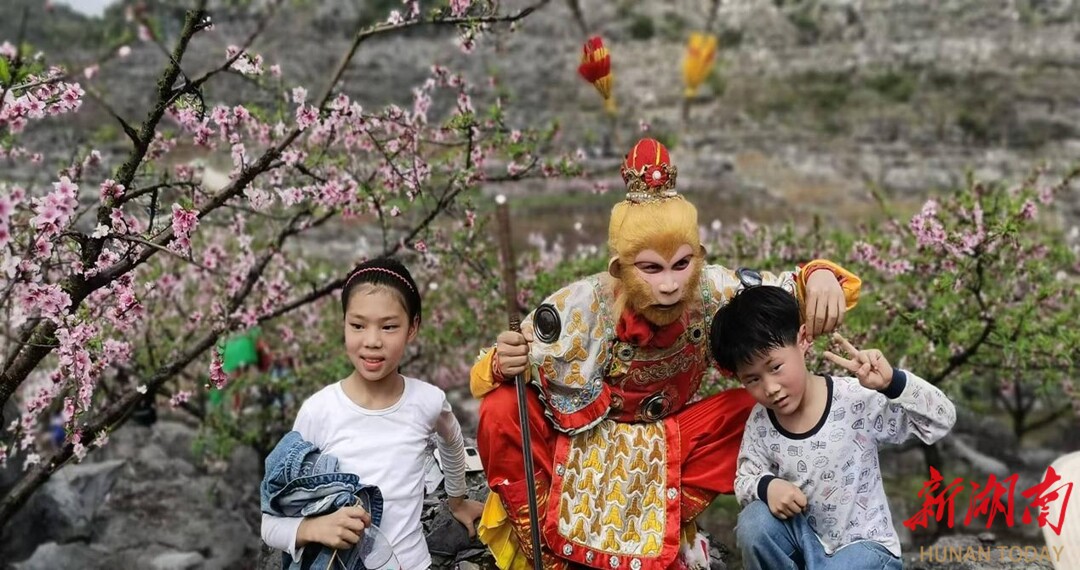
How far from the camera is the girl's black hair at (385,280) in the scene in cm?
266

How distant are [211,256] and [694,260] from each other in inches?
118

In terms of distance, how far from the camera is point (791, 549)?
263cm

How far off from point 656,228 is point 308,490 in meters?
1.33

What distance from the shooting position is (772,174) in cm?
2352

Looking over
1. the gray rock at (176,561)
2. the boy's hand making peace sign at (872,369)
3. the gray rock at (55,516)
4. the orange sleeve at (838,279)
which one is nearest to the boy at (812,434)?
the boy's hand making peace sign at (872,369)

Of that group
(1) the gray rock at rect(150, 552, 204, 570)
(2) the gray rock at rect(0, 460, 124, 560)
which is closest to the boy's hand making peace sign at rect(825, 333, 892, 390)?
(1) the gray rock at rect(150, 552, 204, 570)

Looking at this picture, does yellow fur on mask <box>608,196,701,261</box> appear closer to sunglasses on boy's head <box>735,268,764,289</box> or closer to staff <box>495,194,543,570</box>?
sunglasses on boy's head <box>735,268,764,289</box>

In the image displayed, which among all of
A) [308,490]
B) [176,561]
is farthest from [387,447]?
[176,561]

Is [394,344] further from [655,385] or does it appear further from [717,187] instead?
[717,187]

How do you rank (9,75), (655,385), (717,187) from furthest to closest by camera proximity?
1. (717,187)
2. (655,385)
3. (9,75)

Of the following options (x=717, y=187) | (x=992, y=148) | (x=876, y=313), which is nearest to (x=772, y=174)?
(x=717, y=187)

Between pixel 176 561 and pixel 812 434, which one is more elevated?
pixel 812 434

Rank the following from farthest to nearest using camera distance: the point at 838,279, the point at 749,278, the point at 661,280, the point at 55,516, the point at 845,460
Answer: the point at 55,516
the point at 749,278
the point at 838,279
the point at 661,280
the point at 845,460

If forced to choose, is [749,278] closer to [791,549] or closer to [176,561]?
[791,549]
